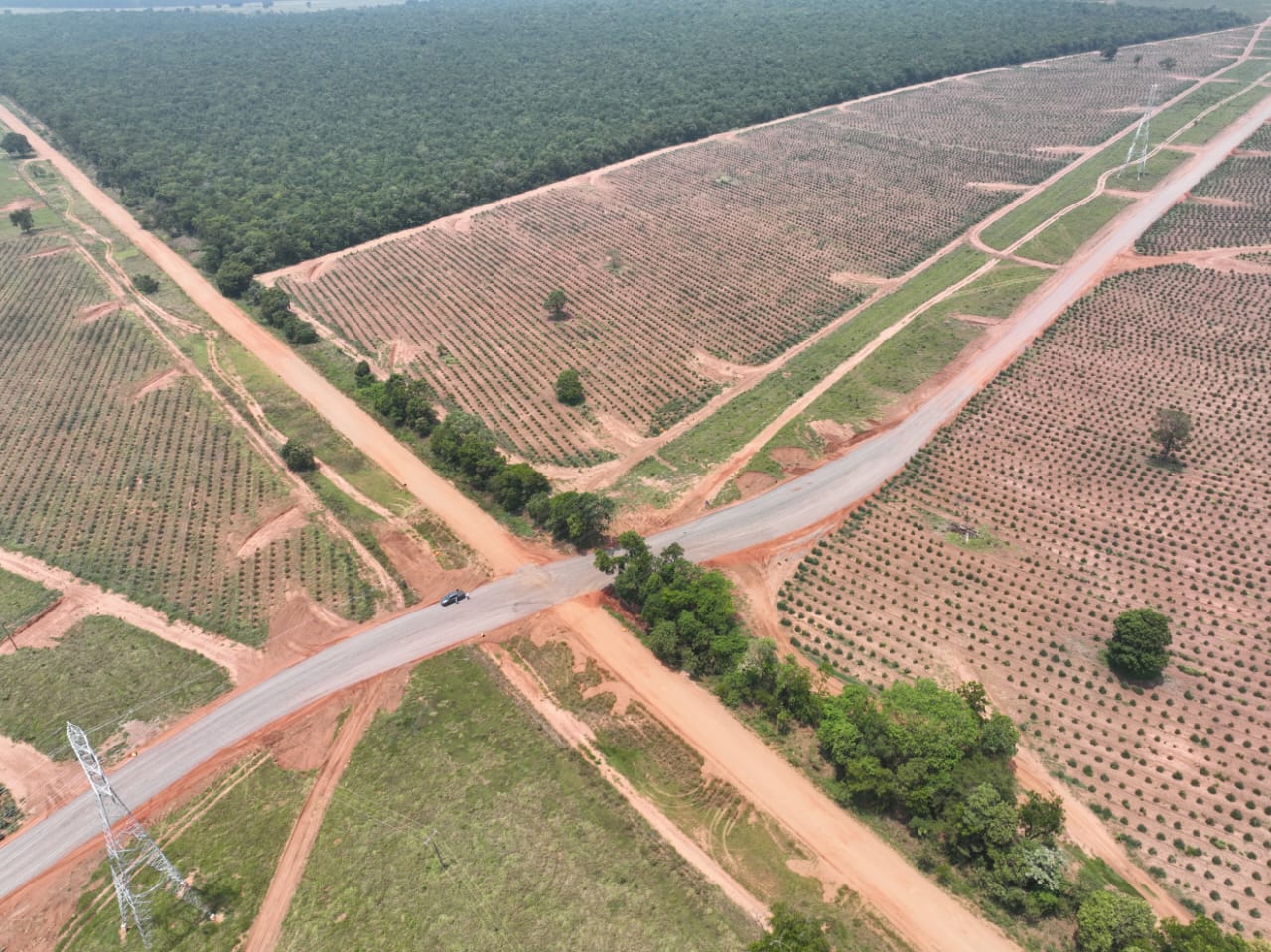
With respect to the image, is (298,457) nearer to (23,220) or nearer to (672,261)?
(672,261)

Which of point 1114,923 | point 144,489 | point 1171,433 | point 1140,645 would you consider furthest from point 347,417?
point 1171,433

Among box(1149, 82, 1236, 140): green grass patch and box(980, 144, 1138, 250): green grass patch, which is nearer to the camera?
box(980, 144, 1138, 250): green grass patch

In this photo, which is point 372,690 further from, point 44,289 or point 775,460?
point 44,289

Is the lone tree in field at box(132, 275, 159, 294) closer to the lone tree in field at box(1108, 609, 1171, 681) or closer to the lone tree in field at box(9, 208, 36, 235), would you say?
the lone tree in field at box(9, 208, 36, 235)

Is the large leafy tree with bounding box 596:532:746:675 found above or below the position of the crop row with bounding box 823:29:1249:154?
below

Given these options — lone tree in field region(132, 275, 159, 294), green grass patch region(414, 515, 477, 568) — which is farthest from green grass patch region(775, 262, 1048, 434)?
lone tree in field region(132, 275, 159, 294)

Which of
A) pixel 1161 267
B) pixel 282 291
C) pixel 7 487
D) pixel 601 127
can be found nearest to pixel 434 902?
pixel 7 487

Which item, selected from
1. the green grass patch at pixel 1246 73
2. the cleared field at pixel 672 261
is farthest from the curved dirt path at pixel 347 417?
the green grass patch at pixel 1246 73
